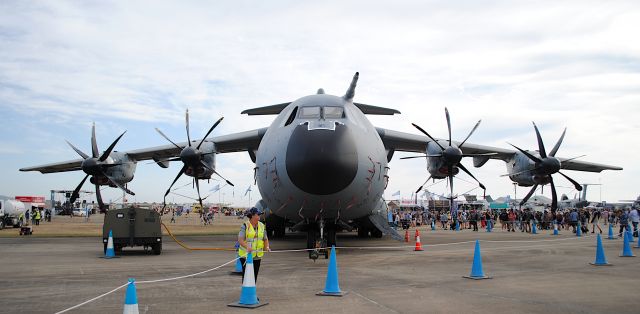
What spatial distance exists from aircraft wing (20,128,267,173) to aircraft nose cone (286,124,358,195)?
7.52 metres

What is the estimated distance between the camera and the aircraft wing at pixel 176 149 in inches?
786

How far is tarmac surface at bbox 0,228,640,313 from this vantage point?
264 inches

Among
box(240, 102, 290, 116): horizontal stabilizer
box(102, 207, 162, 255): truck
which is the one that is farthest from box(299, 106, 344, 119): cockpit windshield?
box(240, 102, 290, 116): horizontal stabilizer

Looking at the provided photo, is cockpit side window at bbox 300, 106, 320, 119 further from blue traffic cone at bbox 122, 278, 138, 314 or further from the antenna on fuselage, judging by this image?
blue traffic cone at bbox 122, 278, 138, 314

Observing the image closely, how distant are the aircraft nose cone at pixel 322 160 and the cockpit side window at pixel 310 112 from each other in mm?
953

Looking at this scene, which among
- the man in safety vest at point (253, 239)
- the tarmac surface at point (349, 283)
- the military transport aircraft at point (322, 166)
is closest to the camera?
the tarmac surface at point (349, 283)

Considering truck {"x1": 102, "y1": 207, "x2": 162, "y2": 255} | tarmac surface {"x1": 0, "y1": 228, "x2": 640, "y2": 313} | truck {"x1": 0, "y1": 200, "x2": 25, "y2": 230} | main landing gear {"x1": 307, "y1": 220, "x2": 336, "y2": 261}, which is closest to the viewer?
tarmac surface {"x1": 0, "y1": 228, "x2": 640, "y2": 313}

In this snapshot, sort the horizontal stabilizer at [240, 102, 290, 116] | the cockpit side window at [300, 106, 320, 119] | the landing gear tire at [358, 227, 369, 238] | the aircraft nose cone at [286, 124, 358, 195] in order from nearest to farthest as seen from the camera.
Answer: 1. the aircraft nose cone at [286, 124, 358, 195]
2. the cockpit side window at [300, 106, 320, 119]
3. the horizontal stabilizer at [240, 102, 290, 116]
4. the landing gear tire at [358, 227, 369, 238]

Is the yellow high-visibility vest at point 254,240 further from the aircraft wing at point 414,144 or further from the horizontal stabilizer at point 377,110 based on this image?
the horizontal stabilizer at point 377,110

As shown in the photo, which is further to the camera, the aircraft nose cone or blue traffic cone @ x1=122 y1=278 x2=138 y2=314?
the aircraft nose cone

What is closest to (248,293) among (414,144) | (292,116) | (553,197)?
(292,116)

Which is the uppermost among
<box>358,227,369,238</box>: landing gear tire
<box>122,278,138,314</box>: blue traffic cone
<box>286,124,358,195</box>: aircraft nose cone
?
<box>286,124,358,195</box>: aircraft nose cone

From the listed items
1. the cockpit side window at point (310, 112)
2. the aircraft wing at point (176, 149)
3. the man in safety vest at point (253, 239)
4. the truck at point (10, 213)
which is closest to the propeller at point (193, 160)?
the aircraft wing at point (176, 149)

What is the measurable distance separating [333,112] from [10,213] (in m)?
31.3
